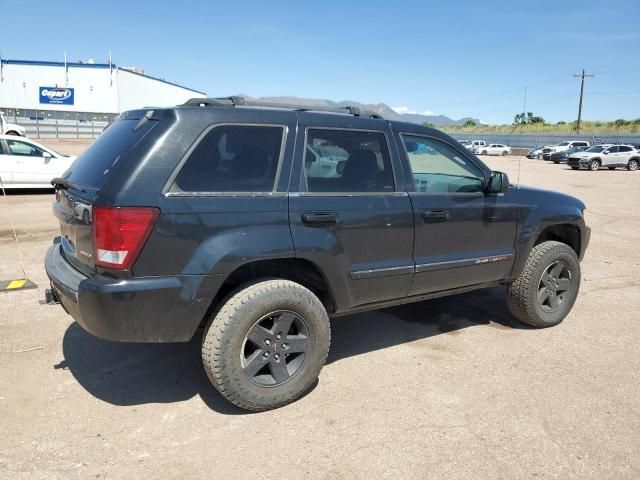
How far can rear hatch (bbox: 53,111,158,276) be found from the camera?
9.63ft

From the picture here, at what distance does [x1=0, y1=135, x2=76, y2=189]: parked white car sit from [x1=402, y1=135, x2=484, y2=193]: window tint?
10.7 m

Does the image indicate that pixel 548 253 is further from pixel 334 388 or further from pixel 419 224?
pixel 334 388

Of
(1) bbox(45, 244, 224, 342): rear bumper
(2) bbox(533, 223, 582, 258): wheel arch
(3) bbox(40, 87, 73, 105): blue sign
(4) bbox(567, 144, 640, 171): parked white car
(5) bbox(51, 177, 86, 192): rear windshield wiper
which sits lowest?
(1) bbox(45, 244, 224, 342): rear bumper

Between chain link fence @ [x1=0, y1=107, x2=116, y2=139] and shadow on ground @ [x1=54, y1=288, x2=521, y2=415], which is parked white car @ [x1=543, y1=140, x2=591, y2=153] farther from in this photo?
shadow on ground @ [x1=54, y1=288, x2=521, y2=415]

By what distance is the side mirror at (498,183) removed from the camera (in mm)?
4090

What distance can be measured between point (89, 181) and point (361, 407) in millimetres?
2181

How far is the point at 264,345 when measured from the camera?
321 centimetres

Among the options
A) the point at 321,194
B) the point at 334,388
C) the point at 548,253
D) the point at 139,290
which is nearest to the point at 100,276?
the point at 139,290

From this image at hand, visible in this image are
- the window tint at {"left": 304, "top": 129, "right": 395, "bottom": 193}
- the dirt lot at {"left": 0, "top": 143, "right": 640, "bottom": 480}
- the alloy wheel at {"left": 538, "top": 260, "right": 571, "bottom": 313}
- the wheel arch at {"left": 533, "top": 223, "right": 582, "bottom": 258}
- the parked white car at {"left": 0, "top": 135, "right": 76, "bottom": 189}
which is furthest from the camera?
the parked white car at {"left": 0, "top": 135, "right": 76, "bottom": 189}

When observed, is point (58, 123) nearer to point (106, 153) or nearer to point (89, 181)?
point (106, 153)

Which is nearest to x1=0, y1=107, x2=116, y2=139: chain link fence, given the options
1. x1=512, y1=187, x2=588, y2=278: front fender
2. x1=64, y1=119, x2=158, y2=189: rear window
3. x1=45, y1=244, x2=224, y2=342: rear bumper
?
x1=64, y1=119, x2=158, y2=189: rear window

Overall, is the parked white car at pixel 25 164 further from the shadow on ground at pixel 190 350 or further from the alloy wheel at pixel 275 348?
the alloy wheel at pixel 275 348

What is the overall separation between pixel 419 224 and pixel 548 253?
5.16 ft

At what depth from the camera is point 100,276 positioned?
2881 millimetres
